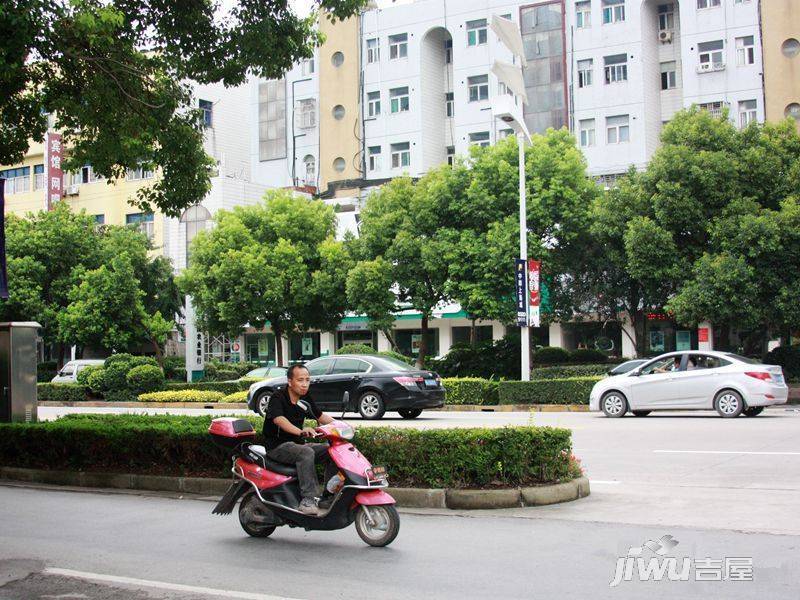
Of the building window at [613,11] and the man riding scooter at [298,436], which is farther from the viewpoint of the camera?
the building window at [613,11]

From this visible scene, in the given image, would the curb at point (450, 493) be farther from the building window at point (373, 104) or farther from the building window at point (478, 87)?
the building window at point (373, 104)

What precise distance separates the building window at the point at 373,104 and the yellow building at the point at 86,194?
1357 cm

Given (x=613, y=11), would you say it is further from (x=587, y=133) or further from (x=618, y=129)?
(x=587, y=133)

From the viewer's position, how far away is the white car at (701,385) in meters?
18.9

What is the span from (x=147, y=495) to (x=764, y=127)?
962 inches

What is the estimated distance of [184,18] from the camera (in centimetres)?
1267

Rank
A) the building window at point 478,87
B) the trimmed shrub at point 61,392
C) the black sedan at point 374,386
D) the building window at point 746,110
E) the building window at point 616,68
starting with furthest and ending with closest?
1. the building window at point 478,87
2. the building window at point 616,68
3. the building window at point 746,110
4. the trimmed shrub at point 61,392
5. the black sedan at point 374,386

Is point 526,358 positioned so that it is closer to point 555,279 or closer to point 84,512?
point 555,279

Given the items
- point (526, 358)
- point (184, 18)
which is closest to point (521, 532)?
point (184, 18)

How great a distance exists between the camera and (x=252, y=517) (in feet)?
26.3

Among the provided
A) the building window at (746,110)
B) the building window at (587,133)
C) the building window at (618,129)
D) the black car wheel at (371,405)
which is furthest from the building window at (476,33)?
the black car wheel at (371,405)

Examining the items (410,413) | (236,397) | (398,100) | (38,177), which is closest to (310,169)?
(398,100)

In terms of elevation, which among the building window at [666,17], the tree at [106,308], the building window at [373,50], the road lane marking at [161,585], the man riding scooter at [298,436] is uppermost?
the building window at [373,50]

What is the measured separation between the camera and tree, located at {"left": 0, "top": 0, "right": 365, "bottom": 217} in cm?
1235
